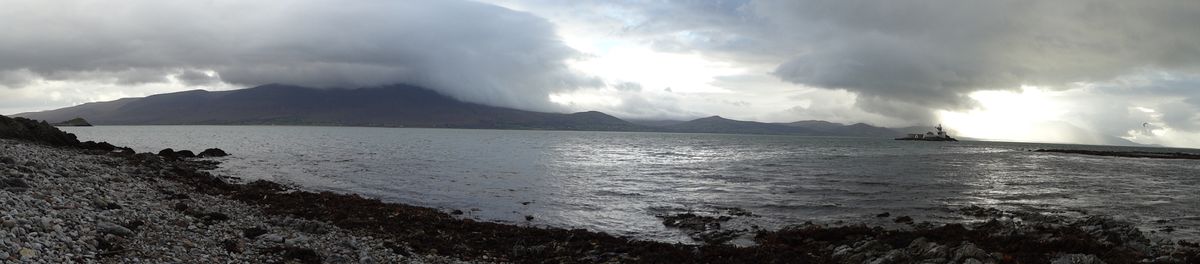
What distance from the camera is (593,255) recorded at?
18203 mm

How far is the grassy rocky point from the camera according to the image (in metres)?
13.7

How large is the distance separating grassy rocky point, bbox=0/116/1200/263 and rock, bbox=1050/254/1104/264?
Answer: 32mm

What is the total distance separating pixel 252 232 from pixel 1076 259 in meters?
21.9

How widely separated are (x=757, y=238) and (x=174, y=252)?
59.4ft

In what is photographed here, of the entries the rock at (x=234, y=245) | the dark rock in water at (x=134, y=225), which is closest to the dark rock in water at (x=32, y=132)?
the dark rock in water at (x=134, y=225)

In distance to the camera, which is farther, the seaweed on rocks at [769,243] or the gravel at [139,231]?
the seaweed on rocks at [769,243]

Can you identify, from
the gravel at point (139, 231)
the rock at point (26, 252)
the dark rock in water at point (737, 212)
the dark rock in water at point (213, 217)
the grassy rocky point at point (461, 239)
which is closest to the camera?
the rock at point (26, 252)

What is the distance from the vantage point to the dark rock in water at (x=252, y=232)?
645 inches

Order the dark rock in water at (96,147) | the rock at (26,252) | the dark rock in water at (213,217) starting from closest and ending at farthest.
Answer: the rock at (26,252) → the dark rock in water at (213,217) → the dark rock in water at (96,147)

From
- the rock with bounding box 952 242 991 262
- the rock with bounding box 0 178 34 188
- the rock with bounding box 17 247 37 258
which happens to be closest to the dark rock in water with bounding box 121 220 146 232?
the rock with bounding box 17 247 37 258

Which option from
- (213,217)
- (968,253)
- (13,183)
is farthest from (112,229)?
(968,253)

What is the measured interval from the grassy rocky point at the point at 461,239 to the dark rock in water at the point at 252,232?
34 mm

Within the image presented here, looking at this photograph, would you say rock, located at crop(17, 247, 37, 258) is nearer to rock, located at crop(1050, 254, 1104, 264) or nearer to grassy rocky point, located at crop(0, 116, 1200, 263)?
grassy rocky point, located at crop(0, 116, 1200, 263)

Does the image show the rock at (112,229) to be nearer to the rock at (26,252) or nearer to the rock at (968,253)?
the rock at (26,252)
